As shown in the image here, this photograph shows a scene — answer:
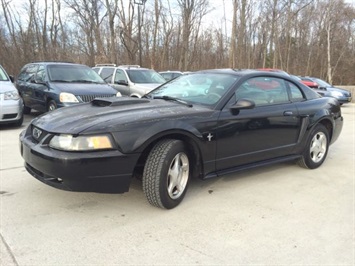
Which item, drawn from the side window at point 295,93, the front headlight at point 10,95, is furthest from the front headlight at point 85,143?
the front headlight at point 10,95

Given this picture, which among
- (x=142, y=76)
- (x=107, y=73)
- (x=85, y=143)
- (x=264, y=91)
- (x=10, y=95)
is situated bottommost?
(x=85, y=143)

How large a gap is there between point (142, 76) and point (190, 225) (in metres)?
8.63

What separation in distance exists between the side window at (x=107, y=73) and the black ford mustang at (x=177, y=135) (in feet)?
24.8

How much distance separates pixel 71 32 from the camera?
97.7 ft

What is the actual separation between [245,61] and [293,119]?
97.0 feet

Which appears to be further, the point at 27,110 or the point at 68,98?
the point at 27,110

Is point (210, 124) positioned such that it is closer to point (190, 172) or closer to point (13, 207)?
point (190, 172)

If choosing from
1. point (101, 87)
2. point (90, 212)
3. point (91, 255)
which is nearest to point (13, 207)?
point (90, 212)

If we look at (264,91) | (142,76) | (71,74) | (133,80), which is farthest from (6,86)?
(264,91)

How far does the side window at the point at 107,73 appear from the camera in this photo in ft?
39.3

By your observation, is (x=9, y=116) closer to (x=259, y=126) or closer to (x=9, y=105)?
(x=9, y=105)

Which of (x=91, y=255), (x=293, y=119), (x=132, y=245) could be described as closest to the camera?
(x=91, y=255)

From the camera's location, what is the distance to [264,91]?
4.53 meters

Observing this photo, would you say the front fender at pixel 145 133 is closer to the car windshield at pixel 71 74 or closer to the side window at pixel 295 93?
the side window at pixel 295 93
